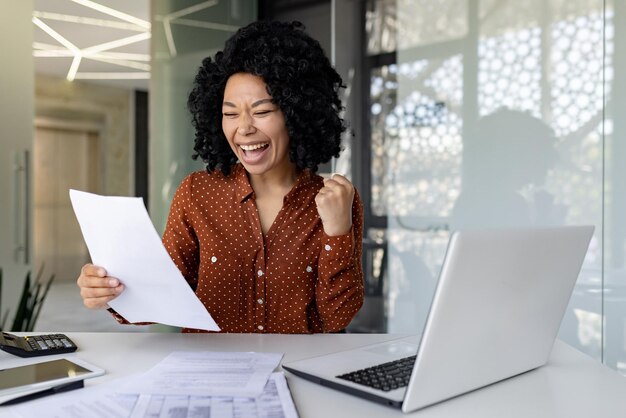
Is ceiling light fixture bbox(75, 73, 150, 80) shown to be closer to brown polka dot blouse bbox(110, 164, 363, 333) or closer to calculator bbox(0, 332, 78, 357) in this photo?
brown polka dot blouse bbox(110, 164, 363, 333)

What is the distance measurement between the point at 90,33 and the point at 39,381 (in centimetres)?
581

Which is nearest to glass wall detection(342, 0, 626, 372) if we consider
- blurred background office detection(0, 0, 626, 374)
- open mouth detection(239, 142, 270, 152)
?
blurred background office detection(0, 0, 626, 374)

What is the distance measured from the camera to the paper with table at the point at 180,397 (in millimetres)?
766

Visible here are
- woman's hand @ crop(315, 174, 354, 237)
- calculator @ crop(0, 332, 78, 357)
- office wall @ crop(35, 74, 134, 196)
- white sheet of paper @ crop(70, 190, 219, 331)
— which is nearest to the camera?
white sheet of paper @ crop(70, 190, 219, 331)

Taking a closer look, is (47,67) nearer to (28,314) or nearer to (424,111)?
(28,314)

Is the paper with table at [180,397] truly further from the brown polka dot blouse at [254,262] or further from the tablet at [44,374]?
the brown polka dot blouse at [254,262]

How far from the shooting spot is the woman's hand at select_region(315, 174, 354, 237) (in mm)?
1302

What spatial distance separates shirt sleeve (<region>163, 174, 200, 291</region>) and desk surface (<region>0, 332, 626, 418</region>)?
0.32 metres

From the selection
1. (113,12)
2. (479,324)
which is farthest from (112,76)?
(479,324)

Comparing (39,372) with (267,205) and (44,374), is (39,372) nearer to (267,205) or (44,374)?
(44,374)

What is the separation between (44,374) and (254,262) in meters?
0.64

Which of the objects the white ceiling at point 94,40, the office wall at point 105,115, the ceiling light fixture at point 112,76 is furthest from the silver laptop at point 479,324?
the office wall at point 105,115

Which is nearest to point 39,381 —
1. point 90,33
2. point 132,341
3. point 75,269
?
point 132,341

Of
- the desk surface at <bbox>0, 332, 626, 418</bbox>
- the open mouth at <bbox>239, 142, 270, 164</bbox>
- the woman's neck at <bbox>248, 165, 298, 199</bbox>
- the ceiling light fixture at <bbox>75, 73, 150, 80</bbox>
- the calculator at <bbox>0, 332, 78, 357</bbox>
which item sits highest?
the ceiling light fixture at <bbox>75, 73, 150, 80</bbox>
